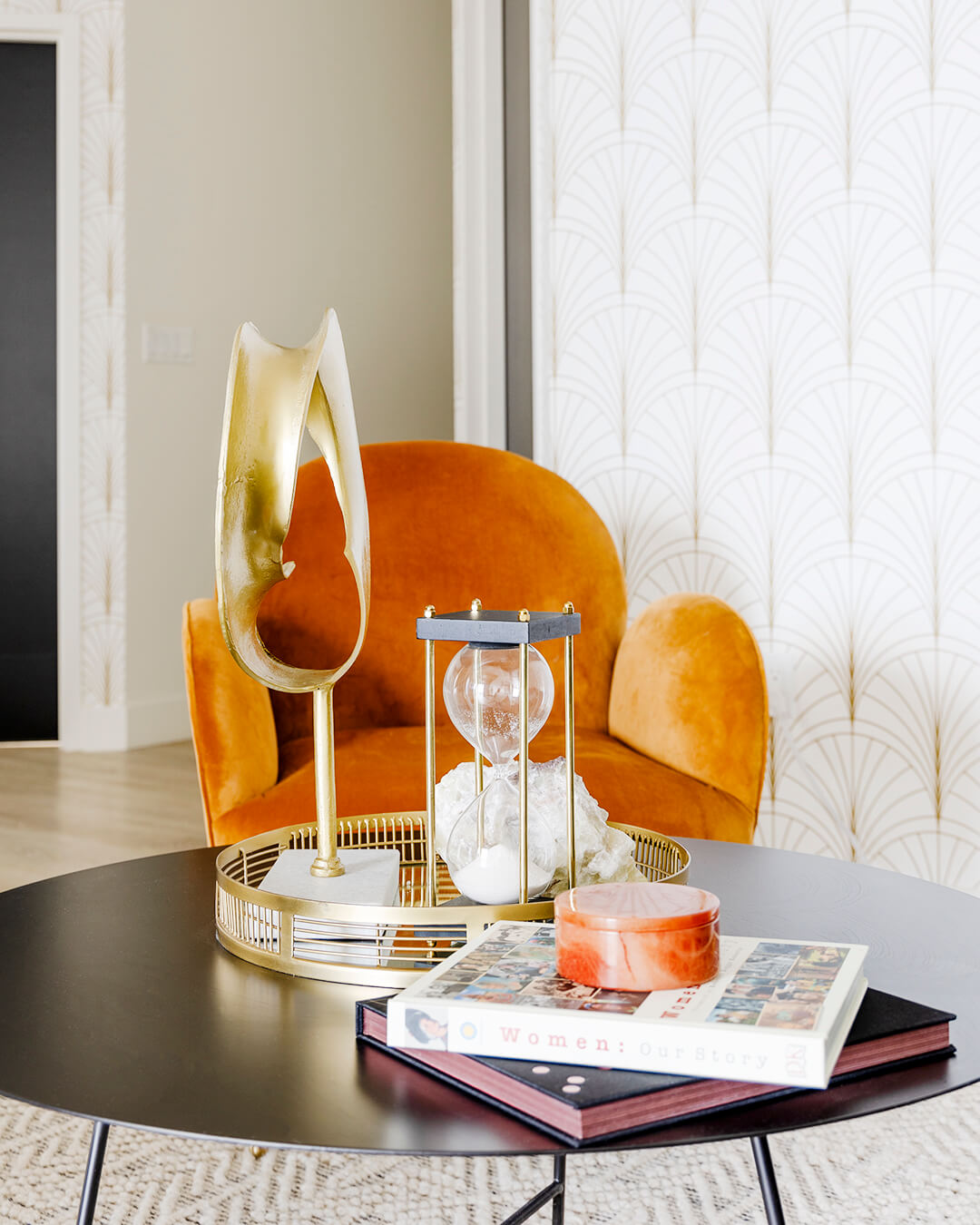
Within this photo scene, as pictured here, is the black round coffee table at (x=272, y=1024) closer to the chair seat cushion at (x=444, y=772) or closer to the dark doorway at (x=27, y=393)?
the chair seat cushion at (x=444, y=772)

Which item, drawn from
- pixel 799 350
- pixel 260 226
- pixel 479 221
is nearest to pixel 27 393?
pixel 260 226

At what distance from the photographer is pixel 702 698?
163 centimetres

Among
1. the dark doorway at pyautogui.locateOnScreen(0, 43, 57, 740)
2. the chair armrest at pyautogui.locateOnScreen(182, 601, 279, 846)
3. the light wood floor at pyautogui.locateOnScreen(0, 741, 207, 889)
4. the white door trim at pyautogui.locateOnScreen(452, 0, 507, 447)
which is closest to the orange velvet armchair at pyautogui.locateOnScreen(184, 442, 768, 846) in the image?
the chair armrest at pyautogui.locateOnScreen(182, 601, 279, 846)

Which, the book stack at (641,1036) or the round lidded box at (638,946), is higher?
the round lidded box at (638,946)

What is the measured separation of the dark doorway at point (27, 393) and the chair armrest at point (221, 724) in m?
2.77

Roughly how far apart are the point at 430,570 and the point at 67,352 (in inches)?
101

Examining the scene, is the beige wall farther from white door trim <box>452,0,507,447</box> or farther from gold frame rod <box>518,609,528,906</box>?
gold frame rod <box>518,609,528,906</box>

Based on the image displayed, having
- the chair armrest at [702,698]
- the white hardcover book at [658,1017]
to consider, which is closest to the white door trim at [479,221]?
the chair armrest at [702,698]

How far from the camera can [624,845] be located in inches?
36.7

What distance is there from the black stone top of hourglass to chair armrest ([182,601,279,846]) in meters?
0.69

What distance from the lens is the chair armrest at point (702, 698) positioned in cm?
160

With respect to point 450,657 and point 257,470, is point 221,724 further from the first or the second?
point 257,470

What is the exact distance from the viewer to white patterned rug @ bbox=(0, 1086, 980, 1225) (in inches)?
45.7

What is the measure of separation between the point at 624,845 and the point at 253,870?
1.03 feet
